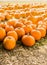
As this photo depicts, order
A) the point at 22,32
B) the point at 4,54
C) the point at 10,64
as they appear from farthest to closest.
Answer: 1. the point at 22,32
2. the point at 4,54
3. the point at 10,64

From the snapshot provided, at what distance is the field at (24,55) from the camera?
2078mm

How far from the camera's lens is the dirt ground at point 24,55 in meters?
2.08

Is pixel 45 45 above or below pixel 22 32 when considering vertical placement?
below

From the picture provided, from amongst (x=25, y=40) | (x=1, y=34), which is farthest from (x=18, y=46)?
(x=1, y=34)

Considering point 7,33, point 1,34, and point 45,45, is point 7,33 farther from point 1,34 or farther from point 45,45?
point 45,45

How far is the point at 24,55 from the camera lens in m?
2.24

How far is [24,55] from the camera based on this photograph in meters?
2.24

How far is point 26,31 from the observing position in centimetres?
279

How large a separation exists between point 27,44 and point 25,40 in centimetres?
6

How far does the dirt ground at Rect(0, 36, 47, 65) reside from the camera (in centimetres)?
208

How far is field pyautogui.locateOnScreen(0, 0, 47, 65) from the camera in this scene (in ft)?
6.82

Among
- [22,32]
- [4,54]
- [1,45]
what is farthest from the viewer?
[22,32]

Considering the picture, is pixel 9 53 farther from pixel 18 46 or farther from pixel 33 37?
pixel 33 37

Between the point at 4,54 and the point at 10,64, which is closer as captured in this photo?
the point at 10,64
